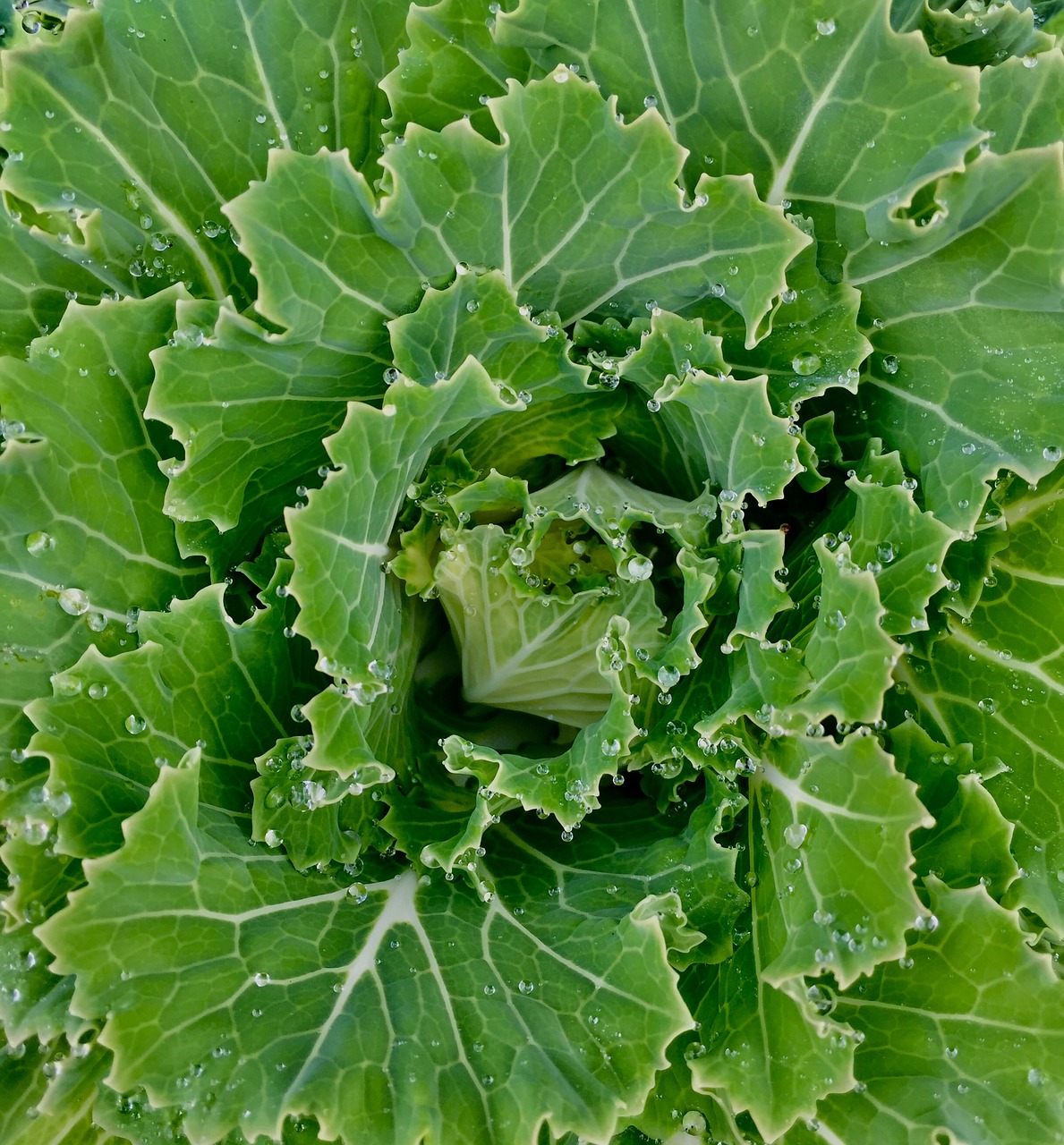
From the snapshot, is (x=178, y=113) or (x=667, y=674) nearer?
(x=667, y=674)

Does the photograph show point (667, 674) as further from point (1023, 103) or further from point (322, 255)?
point (1023, 103)

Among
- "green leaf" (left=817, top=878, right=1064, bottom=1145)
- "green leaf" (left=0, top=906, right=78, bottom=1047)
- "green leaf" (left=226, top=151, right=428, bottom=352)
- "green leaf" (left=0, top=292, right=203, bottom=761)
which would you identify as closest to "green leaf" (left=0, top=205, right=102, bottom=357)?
"green leaf" (left=0, top=292, right=203, bottom=761)

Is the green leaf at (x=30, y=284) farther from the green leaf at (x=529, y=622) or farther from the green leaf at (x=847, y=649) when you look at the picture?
the green leaf at (x=847, y=649)

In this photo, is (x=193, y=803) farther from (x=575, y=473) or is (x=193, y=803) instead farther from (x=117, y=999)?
(x=575, y=473)

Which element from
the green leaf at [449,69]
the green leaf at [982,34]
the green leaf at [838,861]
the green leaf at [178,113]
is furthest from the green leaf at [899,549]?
the green leaf at [178,113]

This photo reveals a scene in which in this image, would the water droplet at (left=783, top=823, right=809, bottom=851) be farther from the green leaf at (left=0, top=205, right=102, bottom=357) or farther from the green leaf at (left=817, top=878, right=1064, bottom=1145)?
the green leaf at (left=0, top=205, right=102, bottom=357)

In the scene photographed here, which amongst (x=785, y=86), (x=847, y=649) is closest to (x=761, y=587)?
(x=847, y=649)

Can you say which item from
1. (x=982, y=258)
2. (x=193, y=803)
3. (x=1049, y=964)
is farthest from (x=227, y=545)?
(x=1049, y=964)
